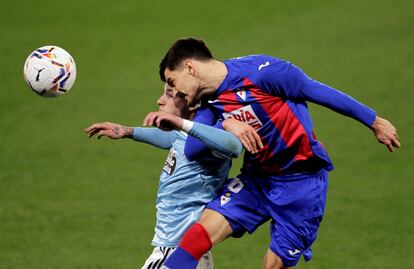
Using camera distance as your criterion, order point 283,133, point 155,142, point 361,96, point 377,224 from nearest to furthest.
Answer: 1. point 283,133
2. point 155,142
3. point 377,224
4. point 361,96

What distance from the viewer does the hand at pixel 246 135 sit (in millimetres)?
5875

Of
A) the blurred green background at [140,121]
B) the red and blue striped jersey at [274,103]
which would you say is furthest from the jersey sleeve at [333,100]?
the blurred green background at [140,121]

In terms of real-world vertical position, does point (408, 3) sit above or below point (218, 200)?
below

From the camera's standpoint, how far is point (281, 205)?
6527 millimetres

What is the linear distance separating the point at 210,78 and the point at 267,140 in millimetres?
599

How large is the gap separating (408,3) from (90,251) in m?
10.4

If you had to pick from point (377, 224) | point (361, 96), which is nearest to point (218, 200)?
point (377, 224)

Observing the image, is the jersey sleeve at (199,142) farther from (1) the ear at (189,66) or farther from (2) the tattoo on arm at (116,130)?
(2) the tattoo on arm at (116,130)

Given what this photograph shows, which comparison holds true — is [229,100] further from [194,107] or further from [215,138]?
[215,138]

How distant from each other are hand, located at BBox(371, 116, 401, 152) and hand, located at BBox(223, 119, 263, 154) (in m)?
0.91

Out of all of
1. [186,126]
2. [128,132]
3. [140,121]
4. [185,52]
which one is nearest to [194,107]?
[185,52]

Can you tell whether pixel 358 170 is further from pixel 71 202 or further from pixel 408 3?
pixel 408 3

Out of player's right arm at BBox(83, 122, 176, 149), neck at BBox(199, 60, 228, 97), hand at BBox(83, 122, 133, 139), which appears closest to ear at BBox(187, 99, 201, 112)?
neck at BBox(199, 60, 228, 97)

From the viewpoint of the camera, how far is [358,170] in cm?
1145
